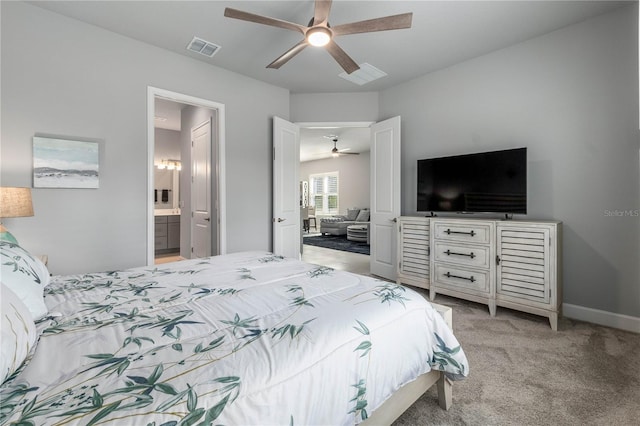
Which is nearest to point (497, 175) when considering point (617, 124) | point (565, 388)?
point (617, 124)

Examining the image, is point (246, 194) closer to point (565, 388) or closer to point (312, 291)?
point (312, 291)

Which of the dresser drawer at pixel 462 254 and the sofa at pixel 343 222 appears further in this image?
the sofa at pixel 343 222

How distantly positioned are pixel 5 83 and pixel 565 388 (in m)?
4.58

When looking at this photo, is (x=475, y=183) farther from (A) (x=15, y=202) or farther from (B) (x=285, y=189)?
(A) (x=15, y=202)

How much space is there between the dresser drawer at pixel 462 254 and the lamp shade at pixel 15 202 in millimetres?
3639

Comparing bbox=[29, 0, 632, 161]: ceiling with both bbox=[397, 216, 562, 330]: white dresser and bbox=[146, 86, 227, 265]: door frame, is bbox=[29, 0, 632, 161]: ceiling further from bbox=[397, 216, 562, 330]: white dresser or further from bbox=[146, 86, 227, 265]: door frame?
bbox=[397, 216, 562, 330]: white dresser

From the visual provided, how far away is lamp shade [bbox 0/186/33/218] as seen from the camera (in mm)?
2025

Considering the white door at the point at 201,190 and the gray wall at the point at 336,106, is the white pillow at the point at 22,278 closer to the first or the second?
the white door at the point at 201,190

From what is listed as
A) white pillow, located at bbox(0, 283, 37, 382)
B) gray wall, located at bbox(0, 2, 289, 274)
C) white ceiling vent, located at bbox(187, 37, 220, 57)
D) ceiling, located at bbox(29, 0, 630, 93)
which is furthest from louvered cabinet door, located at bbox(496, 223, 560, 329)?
gray wall, located at bbox(0, 2, 289, 274)

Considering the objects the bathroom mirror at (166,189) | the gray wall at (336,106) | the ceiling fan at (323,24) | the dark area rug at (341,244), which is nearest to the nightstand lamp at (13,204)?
the ceiling fan at (323,24)

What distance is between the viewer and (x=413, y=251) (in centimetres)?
358

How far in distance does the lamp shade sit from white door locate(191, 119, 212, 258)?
222 centimetres

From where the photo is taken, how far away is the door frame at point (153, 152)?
314 cm

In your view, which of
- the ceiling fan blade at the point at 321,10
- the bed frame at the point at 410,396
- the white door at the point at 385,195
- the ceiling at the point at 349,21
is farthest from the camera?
the white door at the point at 385,195
